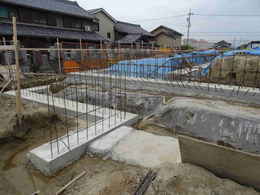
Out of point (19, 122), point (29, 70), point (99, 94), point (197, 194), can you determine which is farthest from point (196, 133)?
point (29, 70)

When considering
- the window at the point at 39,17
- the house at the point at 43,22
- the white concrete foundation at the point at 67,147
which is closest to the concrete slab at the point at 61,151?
the white concrete foundation at the point at 67,147

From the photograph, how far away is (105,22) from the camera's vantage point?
2019cm

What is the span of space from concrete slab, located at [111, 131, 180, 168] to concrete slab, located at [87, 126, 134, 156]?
74mm

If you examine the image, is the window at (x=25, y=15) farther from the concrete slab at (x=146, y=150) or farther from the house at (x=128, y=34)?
the concrete slab at (x=146, y=150)

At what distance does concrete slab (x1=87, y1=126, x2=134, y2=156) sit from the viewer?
239 cm

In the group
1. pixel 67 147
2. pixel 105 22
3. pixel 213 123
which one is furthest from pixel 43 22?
pixel 213 123

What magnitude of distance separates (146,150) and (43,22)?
539 inches

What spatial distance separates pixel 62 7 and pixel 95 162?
15553mm

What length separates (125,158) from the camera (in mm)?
2215

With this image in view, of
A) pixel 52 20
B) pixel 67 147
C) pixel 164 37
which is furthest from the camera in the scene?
pixel 164 37

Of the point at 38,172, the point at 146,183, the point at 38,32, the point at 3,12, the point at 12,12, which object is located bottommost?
the point at 38,172

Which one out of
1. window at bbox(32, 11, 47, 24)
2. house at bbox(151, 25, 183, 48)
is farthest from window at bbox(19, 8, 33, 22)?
house at bbox(151, 25, 183, 48)

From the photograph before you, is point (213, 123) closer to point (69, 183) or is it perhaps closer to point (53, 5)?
point (69, 183)

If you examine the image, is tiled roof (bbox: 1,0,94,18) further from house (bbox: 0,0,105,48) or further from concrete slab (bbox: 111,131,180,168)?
concrete slab (bbox: 111,131,180,168)
